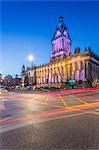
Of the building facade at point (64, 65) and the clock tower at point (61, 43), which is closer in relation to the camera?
the building facade at point (64, 65)

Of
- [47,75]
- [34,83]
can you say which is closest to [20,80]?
[34,83]

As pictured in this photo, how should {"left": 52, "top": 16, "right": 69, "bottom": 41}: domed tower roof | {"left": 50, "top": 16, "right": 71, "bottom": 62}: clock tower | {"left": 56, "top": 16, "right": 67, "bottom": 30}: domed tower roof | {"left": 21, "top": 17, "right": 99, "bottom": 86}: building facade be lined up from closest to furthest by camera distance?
{"left": 21, "top": 17, "right": 99, "bottom": 86}: building facade, {"left": 50, "top": 16, "right": 71, "bottom": 62}: clock tower, {"left": 52, "top": 16, "right": 69, "bottom": 41}: domed tower roof, {"left": 56, "top": 16, "right": 67, "bottom": 30}: domed tower roof

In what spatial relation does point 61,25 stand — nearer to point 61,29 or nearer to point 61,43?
point 61,29

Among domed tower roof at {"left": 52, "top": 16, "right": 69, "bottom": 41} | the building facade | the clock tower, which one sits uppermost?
domed tower roof at {"left": 52, "top": 16, "right": 69, "bottom": 41}

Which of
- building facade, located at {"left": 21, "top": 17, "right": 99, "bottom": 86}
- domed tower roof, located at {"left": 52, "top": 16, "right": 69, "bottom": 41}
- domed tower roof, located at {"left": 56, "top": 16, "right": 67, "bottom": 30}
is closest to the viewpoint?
building facade, located at {"left": 21, "top": 17, "right": 99, "bottom": 86}

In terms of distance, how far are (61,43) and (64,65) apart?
18.0m

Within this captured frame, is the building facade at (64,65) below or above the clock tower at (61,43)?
below

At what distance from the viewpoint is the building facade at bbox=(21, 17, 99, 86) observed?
263 feet

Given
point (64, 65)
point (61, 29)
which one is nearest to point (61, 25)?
point (61, 29)

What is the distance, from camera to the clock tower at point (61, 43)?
10206 cm

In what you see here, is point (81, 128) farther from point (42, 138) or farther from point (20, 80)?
point (20, 80)

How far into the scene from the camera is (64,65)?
9194cm

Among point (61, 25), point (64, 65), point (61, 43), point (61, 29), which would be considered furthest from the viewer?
point (61, 25)

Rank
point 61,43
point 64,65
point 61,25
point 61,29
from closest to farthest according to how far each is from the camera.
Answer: point 64,65, point 61,43, point 61,29, point 61,25
